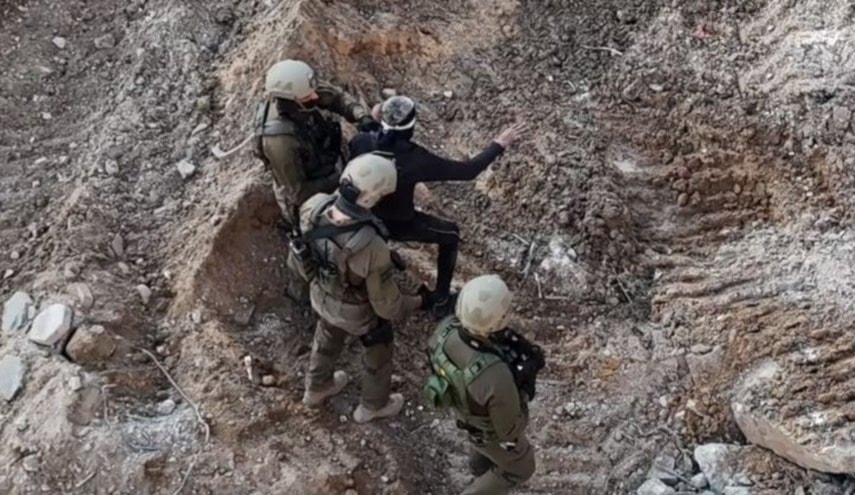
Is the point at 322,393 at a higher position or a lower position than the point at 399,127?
lower

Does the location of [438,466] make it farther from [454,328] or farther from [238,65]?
[238,65]

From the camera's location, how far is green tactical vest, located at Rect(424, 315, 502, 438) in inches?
214

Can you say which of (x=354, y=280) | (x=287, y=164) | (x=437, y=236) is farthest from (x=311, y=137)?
(x=354, y=280)

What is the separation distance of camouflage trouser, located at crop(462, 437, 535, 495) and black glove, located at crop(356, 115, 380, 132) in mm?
2060

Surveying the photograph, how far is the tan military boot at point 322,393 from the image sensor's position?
22.0 ft

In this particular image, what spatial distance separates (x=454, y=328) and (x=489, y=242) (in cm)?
240

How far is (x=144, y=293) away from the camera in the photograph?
23.2 ft

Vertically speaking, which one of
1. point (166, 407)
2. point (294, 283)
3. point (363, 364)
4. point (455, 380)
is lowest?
point (166, 407)

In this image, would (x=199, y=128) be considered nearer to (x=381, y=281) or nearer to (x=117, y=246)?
(x=117, y=246)

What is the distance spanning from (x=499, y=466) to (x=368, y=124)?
90.2 inches

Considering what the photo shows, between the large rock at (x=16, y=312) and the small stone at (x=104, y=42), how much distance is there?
106 inches

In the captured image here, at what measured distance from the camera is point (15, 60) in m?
8.45

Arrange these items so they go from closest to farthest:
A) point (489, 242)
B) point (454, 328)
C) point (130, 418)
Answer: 1. point (454, 328)
2. point (130, 418)
3. point (489, 242)

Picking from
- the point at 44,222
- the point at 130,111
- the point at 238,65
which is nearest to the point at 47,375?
the point at 44,222
